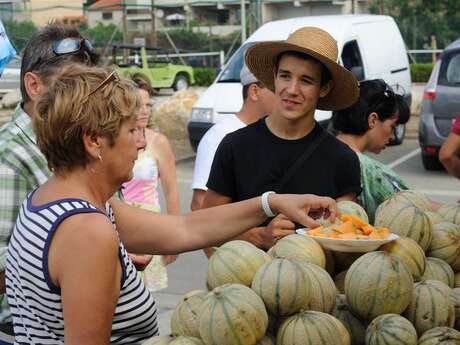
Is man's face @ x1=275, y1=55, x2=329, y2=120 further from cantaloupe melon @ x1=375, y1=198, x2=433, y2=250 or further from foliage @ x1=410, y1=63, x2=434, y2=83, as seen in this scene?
foliage @ x1=410, y1=63, x2=434, y2=83

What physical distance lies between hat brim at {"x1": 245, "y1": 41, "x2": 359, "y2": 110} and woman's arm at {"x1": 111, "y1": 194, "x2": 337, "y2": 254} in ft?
2.58

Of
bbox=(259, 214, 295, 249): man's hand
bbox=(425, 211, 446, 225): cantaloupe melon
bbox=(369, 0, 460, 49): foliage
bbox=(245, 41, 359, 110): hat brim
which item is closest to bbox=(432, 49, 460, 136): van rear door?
bbox=(245, 41, 359, 110): hat brim

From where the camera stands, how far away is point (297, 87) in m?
3.68

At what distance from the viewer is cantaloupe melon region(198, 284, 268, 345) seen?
238 cm

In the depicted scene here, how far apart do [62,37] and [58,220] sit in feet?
3.90

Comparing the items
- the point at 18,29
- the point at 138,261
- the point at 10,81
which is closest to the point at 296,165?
the point at 138,261

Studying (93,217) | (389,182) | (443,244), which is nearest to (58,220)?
(93,217)

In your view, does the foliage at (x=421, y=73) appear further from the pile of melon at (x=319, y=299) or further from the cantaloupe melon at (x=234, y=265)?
the cantaloupe melon at (x=234, y=265)

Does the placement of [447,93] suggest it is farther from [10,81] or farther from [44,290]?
[10,81]

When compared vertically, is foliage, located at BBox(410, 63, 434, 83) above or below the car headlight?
below

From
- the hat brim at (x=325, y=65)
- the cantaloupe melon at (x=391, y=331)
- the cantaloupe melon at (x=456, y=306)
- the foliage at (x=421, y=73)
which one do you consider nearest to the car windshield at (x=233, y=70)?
the hat brim at (x=325, y=65)

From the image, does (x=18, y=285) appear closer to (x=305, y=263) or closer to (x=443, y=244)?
(x=305, y=263)

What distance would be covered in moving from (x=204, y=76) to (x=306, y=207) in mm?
27862

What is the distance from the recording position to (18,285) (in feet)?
8.29
